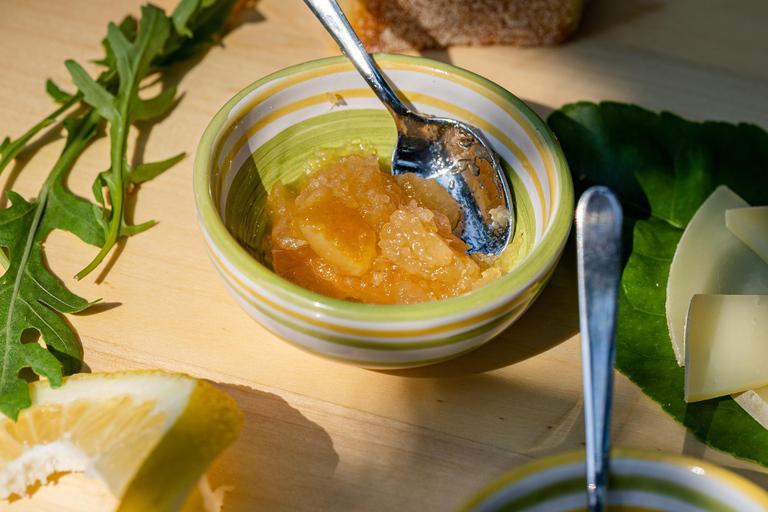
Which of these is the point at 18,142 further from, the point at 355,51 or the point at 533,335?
the point at 533,335

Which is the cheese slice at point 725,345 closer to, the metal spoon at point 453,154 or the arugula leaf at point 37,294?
the metal spoon at point 453,154

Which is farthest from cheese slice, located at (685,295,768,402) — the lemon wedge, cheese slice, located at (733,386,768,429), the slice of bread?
the slice of bread

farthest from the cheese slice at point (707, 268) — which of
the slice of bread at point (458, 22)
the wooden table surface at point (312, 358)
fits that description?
the slice of bread at point (458, 22)

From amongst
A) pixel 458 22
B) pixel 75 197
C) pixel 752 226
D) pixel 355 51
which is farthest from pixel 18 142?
pixel 752 226

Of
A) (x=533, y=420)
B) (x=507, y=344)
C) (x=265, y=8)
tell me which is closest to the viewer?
(x=533, y=420)

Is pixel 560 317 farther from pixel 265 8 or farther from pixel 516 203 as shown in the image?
pixel 265 8

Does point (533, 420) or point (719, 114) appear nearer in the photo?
point (533, 420)

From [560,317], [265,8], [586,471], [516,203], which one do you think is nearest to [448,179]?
[516,203]

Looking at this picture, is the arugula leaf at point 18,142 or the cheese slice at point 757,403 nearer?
the cheese slice at point 757,403
